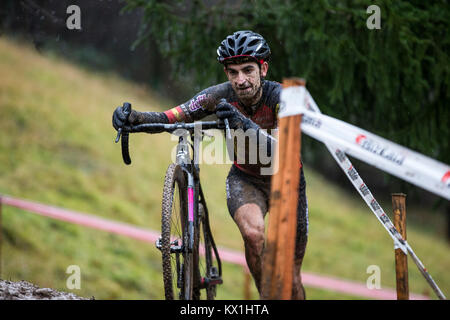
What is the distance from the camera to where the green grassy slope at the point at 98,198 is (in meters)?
9.16

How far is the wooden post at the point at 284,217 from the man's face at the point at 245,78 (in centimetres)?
124

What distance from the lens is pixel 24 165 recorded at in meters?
11.1

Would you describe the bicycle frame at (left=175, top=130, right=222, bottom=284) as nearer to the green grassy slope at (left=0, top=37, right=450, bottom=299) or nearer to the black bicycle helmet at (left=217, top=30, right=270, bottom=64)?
the black bicycle helmet at (left=217, top=30, right=270, bottom=64)

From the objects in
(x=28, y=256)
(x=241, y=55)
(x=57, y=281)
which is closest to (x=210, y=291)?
(x=241, y=55)

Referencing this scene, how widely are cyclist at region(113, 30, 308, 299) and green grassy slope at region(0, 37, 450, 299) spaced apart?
17.0 ft

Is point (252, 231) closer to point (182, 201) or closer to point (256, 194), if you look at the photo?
point (256, 194)

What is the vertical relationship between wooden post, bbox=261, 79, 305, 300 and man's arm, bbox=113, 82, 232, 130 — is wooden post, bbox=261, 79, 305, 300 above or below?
below

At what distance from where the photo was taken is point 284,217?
2830mm

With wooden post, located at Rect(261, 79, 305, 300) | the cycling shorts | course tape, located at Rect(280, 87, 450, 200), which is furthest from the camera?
the cycling shorts

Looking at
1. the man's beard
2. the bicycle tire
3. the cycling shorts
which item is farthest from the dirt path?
the man's beard

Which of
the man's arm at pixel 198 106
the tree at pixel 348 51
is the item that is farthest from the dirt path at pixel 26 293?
the tree at pixel 348 51

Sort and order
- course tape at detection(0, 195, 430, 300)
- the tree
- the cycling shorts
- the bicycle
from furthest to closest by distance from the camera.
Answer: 1. course tape at detection(0, 195, 430, 300)
2. the tree
3. the cycling shorts
4. the bicycle

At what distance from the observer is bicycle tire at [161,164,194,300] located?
11.5ft
